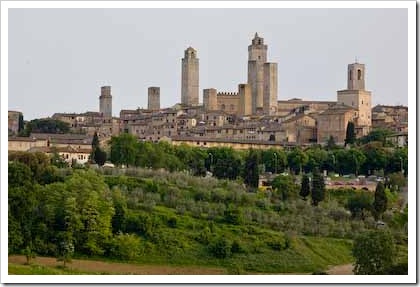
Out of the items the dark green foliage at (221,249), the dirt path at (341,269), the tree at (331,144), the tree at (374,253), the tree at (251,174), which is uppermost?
the tree at (331,144)

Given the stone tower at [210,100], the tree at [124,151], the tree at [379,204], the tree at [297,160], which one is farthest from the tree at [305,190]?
the stone tower at [210,100]

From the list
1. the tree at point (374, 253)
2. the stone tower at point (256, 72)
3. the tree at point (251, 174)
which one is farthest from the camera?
the stone tower at point (256, 72)

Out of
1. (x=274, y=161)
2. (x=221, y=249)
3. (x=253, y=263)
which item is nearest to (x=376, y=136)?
(x=274, y=161)

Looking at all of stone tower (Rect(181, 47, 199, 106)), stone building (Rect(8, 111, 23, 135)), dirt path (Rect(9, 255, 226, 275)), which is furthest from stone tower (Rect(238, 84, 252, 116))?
dirt path (Rect(9, 255, 226, 275))

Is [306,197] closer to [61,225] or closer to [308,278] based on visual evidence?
[61,225]

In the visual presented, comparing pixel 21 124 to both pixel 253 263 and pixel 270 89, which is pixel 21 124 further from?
pixel 253 263

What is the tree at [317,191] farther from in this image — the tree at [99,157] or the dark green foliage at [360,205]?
the tree at [99,157]

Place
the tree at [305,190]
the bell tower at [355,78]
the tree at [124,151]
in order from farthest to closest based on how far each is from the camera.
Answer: the bell tower at [355,78] < the tree at [124,151] < the tree at [305,190]

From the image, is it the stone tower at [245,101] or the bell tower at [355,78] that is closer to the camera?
the bell tower at [355,78]

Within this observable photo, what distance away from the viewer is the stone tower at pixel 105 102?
3941 centimetres

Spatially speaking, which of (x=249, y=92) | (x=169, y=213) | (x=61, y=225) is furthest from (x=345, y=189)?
(x=249, y=92)

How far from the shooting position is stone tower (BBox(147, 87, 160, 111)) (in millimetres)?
39125

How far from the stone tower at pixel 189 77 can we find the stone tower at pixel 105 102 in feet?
8.18

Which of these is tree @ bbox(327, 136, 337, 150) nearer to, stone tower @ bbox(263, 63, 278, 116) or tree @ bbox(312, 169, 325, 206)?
stone tower @ bbox(263, 63, 278, 116)
